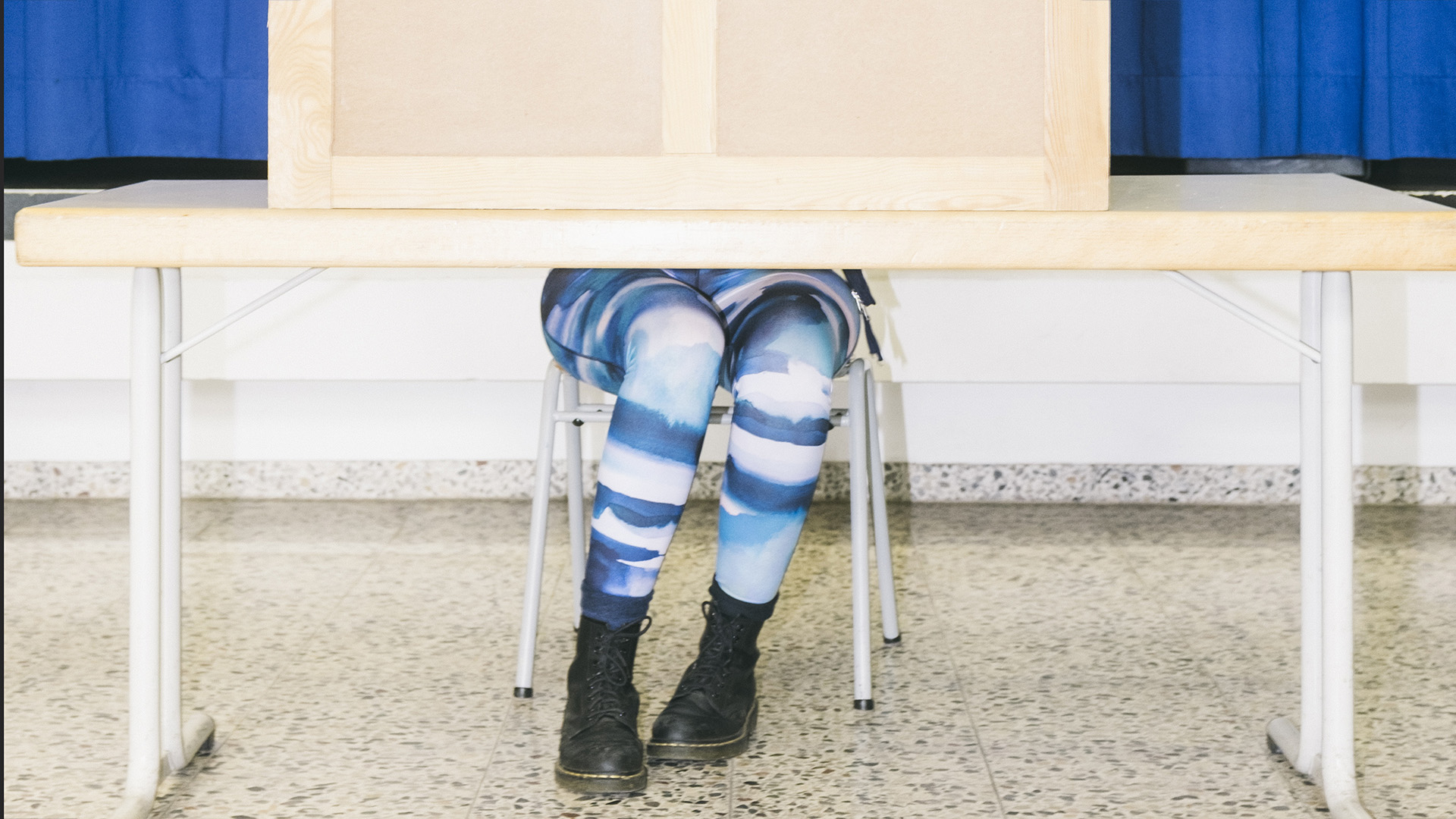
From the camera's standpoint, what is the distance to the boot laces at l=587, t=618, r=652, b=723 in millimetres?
1183

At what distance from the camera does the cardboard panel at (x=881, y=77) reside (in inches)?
34.6

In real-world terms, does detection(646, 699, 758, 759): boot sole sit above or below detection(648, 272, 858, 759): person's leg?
below

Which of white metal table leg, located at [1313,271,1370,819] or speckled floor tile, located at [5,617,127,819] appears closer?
white metal table leg, located at [1313,271,1370,819]

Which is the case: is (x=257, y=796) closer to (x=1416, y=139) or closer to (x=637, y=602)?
(x=637, y=602)

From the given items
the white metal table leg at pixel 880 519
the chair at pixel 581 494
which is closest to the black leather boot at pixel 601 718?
the chair at pixel 581 494

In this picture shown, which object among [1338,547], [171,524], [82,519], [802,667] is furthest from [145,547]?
[82,519]

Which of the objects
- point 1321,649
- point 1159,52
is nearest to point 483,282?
point 1159,52

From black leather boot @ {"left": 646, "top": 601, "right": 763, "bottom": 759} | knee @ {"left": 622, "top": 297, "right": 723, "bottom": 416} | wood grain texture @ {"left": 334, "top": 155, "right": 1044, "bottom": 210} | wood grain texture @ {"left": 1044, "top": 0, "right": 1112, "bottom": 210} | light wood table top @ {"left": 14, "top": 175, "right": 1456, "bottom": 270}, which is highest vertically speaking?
wood grain texture @ {"left": 1044, "top": 0, "right": 1112, "bottom": 210}

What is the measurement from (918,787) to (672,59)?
2.15ft

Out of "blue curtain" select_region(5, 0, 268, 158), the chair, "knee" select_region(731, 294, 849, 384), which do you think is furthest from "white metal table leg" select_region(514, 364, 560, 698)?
"blue curtain" select_region(5, 0, 268, 158)

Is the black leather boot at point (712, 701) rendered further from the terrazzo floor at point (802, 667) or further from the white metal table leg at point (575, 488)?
the white metal table leg at point (575, 488)

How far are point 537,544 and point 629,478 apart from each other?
0.28 m

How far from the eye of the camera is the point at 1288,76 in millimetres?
1960

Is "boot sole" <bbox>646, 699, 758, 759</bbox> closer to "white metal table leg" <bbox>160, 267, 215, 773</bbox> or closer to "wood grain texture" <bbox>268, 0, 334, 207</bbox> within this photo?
"white metal table leg" <bbox>160, 267, 215, 773</bbox>
